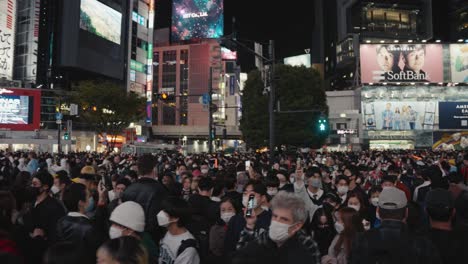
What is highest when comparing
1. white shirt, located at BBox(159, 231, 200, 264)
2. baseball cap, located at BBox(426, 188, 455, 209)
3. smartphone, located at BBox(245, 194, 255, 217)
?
baseball cap, located at BBox(426, 188, 455, 209)

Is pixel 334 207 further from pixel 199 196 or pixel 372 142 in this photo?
pixel 372 142

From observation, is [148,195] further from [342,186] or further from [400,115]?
[400,115]

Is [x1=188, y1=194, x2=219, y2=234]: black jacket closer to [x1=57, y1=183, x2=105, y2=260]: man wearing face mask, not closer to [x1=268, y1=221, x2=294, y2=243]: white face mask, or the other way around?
[x1=57, y1=183, x2=105, y2=260]: man wearing face mask

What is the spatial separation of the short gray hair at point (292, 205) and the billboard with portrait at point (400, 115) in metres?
61.5

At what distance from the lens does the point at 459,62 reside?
203 feet

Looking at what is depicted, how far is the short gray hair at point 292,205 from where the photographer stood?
320 cm

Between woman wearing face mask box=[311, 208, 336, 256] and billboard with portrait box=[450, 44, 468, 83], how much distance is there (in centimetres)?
6528

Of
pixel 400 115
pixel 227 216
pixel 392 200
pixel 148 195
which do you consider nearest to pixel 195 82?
pixel 400 115

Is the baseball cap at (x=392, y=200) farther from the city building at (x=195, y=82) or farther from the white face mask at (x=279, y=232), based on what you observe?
the city building at (x=195, y=82)

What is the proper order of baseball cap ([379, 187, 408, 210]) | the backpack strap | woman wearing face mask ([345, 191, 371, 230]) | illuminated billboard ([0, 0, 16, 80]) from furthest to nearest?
illuminated billboard ([0, 0, 16, 80])
woman wearing face mask ([345, 191, 371, 230])
the backpack strap
baseball cap ([379, 187, 408, 210])

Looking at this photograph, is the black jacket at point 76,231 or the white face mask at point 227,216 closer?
the black jacket at point 76,231

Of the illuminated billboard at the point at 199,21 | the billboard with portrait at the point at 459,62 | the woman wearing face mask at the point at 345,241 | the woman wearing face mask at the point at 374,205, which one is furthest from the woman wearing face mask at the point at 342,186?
the illuminated billboard at the point at 199,21

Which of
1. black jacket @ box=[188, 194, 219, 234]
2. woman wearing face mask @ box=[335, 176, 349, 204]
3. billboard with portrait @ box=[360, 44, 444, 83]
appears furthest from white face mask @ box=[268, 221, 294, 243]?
billboard with portrait @ box=[360, 44, 444, 83]

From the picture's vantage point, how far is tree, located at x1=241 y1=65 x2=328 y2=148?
4312cm
